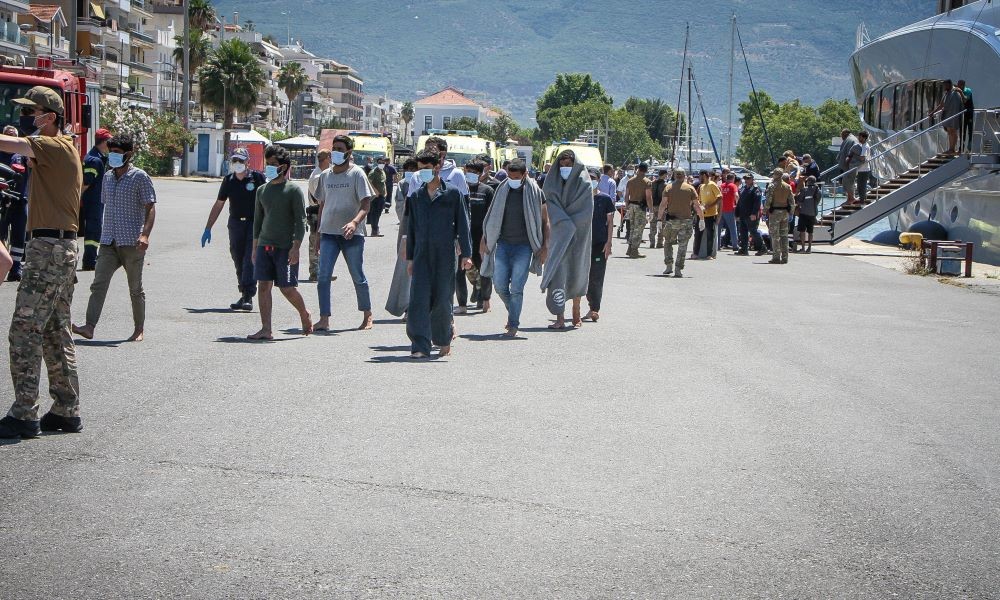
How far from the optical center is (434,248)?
35.8 feet

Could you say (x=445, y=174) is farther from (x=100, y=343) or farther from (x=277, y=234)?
(x=100, y=343)

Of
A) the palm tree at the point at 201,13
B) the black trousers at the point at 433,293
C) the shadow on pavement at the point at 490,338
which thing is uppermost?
the palm tree at the point at 201,13

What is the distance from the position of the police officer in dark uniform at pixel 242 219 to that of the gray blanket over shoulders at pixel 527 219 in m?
2.78

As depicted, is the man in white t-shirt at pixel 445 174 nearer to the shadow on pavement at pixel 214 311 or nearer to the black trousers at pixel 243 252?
the black trousers at pixel 243 252

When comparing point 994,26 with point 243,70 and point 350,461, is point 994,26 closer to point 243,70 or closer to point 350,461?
point 350,461

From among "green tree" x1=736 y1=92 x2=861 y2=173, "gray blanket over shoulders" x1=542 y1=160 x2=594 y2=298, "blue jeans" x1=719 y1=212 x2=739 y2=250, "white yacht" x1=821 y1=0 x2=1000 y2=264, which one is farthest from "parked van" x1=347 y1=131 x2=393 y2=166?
"green tree" x1=736 y1=92 x2=861 y2=173

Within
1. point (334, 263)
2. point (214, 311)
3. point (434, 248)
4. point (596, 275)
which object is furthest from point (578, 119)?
point (434, 248)

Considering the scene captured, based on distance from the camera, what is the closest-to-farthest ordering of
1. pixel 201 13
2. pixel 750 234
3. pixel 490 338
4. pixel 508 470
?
pixel 508 470 < pixel 490 338 < pixel 750 234 < pixel 201 13

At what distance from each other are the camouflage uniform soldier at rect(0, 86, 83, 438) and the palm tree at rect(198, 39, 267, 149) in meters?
80.1

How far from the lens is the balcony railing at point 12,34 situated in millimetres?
56469

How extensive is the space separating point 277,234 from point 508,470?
544 centimetres

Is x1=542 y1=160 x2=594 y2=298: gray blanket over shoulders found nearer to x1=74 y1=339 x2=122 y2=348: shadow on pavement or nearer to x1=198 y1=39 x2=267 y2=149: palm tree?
x1=74 y1=339 x2=122 y2=348: shadow on pavement

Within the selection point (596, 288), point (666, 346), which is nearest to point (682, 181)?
point (596, 288)

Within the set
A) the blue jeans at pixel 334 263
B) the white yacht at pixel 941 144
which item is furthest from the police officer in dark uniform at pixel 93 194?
the white yacht at pixel 941 144
